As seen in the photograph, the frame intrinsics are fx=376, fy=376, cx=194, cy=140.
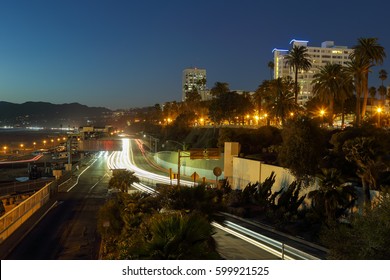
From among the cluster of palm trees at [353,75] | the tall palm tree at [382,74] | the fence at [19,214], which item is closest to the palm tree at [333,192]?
the fence at [19,214]

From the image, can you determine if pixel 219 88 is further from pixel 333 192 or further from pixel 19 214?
pixel 333 192

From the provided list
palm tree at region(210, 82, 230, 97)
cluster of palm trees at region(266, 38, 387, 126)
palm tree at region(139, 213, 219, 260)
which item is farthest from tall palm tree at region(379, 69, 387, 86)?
palm tree at region(139, 213, 219, 260)

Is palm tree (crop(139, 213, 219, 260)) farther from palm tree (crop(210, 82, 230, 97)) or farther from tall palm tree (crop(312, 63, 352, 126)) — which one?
palm tree (crop(210, 82, 230, 97))

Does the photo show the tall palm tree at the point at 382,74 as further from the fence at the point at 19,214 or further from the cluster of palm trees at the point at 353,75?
the fence at the point at 19,214

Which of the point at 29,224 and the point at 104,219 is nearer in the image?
the point at 104,219

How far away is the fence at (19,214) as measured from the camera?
24094 millimetres

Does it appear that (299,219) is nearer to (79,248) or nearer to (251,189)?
(251,189)

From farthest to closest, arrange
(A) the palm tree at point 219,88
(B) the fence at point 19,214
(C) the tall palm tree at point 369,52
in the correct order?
(A) the palm tree at point 219,88, (C) the tall palm tree at point 369,52, (B) the fence at point 19,214

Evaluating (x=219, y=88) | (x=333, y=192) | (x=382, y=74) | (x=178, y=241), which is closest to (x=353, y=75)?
(x=333, y=192)

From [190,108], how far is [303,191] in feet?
393

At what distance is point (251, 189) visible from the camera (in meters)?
29.9

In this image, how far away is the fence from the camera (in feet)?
79.0
